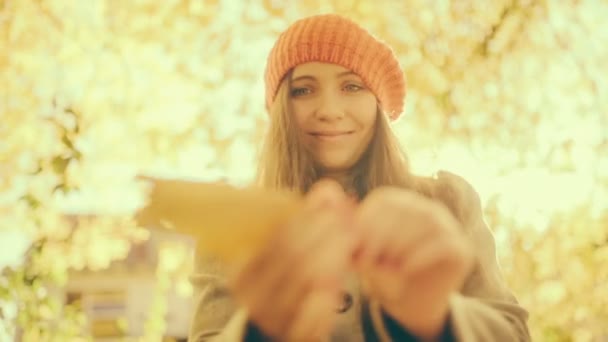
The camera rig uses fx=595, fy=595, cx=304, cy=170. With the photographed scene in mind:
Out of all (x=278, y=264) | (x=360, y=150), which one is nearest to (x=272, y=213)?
(x=278, y=264)

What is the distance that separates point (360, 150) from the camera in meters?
0.88

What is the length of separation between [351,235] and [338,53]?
1.76 feet

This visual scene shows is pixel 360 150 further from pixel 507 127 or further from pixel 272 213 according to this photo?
pixel 507 127

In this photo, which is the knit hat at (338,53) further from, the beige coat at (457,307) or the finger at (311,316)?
the finger at (311,316)

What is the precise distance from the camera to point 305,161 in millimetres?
879

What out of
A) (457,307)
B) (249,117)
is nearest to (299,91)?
(457,307)

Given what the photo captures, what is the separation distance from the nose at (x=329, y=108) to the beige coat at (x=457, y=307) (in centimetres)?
18

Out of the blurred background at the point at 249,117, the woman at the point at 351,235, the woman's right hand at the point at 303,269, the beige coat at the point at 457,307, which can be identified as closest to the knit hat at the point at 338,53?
the woman at the point at 351,235

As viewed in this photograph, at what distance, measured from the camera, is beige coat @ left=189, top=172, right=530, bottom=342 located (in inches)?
17.6

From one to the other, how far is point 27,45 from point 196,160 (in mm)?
580

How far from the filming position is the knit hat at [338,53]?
2.83 feet

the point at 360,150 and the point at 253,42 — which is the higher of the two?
the point at 253,42

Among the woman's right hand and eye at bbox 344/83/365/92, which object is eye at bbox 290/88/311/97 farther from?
the woman's right hand

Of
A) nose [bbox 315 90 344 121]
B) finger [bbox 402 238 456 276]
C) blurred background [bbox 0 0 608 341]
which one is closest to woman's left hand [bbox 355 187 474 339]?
finger [bbox 402 238 456 276]
